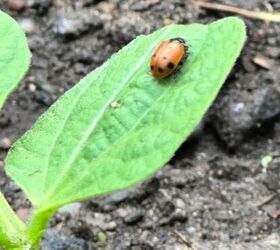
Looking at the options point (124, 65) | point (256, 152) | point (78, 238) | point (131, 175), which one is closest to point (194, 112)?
point (131, 175)

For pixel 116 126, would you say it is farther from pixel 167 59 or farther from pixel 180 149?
pixel 180 149

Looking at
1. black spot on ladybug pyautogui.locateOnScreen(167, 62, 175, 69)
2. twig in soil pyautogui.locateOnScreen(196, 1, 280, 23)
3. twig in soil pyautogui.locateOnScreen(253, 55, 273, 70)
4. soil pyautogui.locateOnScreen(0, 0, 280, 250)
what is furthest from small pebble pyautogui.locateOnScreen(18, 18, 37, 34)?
black spot on ladybug pyautogui.locateOnScreen(167, 62, 175, 69)

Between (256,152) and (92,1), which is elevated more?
(92,1)

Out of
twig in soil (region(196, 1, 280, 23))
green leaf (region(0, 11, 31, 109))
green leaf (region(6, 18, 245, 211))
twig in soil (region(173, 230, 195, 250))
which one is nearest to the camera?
green leaf (region(6, 18, 245, 211))

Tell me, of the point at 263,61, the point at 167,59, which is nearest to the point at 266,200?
the point at 263,61

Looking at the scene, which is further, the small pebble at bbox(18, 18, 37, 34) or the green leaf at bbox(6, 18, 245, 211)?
the small pebble at bbox(18, 18, 37, 34)

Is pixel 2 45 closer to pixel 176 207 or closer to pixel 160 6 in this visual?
pixel 176 207

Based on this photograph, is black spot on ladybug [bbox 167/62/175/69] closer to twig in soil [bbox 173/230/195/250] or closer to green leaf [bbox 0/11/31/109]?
green leaf [bbox 0/11/31/109]
